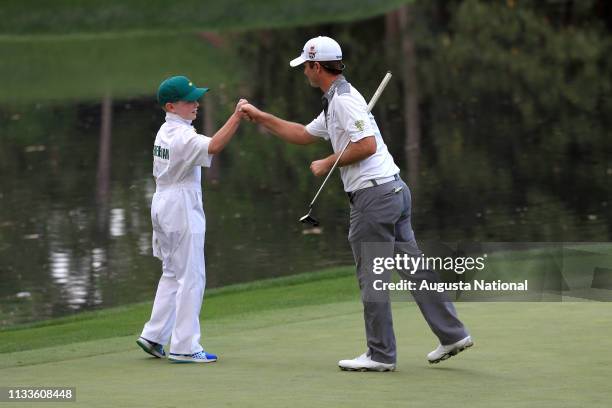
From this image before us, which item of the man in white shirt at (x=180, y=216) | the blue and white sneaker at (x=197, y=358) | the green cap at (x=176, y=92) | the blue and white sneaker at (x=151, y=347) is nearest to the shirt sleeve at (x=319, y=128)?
the man in white shirt at (x=180, y=216)

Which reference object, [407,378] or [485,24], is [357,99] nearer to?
[407,378]

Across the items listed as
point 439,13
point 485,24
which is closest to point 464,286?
point 485,24


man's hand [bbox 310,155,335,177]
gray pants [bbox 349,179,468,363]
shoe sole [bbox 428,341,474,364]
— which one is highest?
man's hand [bbox 310,155,335,177]

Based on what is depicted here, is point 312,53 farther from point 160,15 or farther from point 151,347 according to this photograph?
point 160,15

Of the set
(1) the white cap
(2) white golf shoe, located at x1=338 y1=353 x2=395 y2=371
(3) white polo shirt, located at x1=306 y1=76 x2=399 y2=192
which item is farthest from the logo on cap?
(2) white golf shoe, located at x1=338 y1=353 x2=395 y2=371

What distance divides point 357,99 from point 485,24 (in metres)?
30.9

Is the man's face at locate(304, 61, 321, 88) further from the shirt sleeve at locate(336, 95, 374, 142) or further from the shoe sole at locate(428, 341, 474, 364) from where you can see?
the shoe sole at locate(428, 341, 474, 364)

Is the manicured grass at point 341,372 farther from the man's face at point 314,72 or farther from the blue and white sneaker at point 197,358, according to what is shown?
the man's face at point 314,72

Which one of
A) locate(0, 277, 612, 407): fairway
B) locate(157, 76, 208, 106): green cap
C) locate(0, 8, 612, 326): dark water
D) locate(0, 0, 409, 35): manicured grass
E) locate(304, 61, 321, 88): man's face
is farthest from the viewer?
locate(0, 0, 409, 35): manicured grass

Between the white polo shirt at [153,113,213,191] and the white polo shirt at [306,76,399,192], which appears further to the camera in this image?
the white polo shirt at [153,113,213,191]

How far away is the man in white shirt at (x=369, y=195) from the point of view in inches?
307

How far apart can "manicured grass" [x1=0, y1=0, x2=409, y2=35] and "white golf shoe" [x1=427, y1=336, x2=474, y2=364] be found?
32.1 m

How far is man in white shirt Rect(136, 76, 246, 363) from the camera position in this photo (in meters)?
8.40

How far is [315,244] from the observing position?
1561 centimetres
